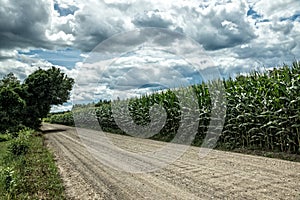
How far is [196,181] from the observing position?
636cm

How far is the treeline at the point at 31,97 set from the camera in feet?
84.3

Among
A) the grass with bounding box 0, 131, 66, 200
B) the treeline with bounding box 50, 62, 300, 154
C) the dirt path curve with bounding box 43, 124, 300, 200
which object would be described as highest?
the treeline with bounding box 50, 62, 300, 154

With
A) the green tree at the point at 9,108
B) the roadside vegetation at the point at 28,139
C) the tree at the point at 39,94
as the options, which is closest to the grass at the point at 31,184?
the roadside vegetation at the point at 28,139

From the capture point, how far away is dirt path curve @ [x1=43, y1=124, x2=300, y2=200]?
5438 millimetres

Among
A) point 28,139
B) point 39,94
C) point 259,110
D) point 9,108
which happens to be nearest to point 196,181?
point 259,110

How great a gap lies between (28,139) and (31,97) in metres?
15.6

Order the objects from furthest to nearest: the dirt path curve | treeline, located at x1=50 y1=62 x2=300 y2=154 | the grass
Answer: treeline, located at x1=50 y1=62 x2=300 y2=154, the grass, the dirt path curve

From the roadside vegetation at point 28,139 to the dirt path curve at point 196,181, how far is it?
1.91 ft

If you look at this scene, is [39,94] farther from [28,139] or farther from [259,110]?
[259,110]

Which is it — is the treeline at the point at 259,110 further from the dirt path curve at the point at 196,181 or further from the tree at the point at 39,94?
the tree at the point at 39,94

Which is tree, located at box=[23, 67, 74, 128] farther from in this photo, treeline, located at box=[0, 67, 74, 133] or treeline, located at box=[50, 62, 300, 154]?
treeline, located at box=[50, 62, 300, 154]

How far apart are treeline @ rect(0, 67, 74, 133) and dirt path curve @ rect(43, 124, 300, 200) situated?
1929 cm

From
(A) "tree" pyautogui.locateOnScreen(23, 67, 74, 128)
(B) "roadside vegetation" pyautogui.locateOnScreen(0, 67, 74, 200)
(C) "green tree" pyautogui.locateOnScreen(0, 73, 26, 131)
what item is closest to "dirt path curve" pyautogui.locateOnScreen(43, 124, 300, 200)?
(B) "roadside vegetation" pyautogui.locateOnScreen(0, 67, 74, 200)

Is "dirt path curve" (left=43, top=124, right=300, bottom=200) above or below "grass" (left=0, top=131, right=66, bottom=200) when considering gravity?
above
